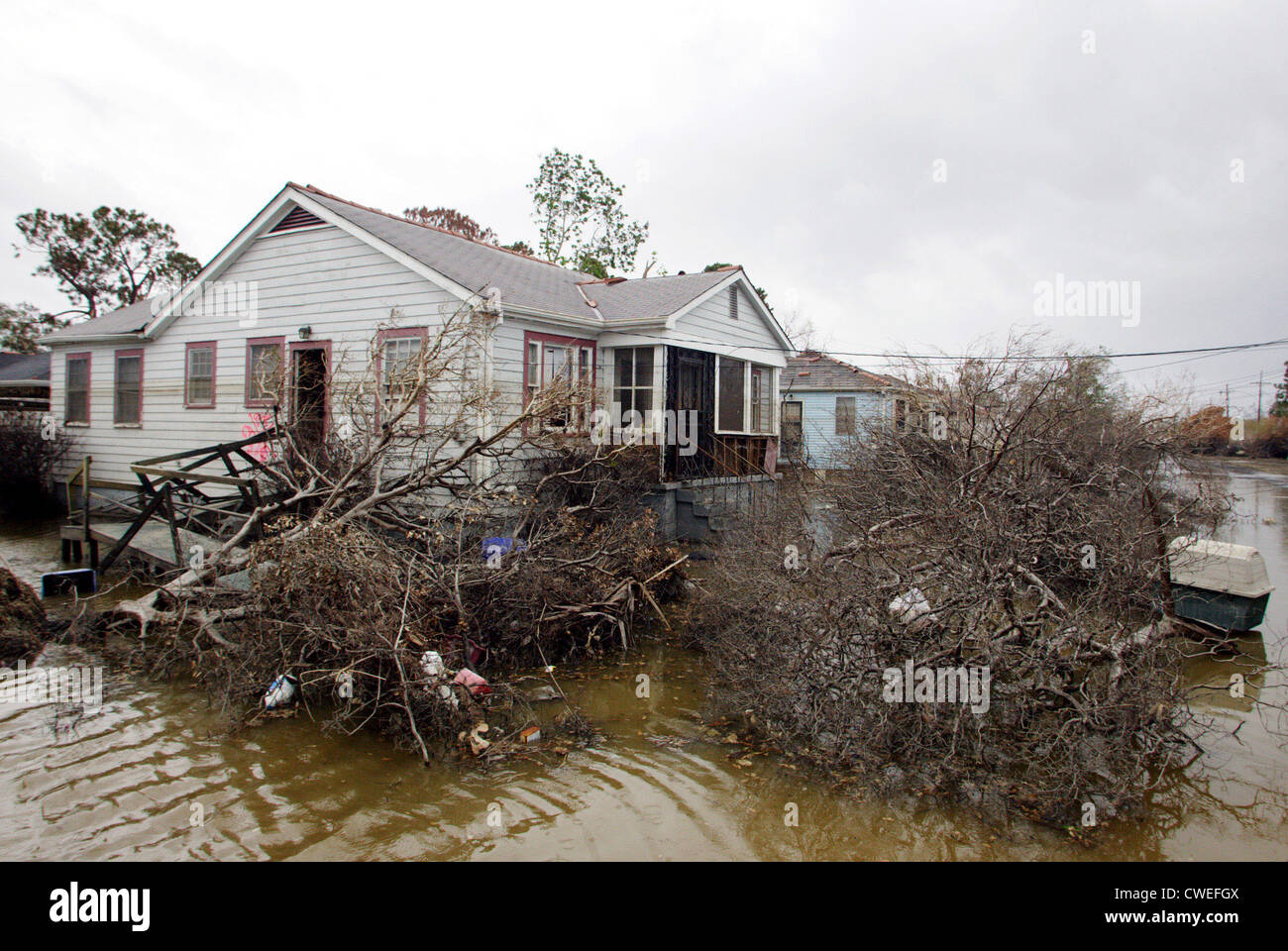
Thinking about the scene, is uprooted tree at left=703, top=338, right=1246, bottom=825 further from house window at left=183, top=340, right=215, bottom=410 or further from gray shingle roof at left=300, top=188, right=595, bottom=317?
house window at left=183, top=340, right=215, bottom=410

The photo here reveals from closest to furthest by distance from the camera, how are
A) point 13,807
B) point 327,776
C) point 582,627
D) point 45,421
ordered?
point 13,807 → point 327,776 → point 582,627 → point 45,421

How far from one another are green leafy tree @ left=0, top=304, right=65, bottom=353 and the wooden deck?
2950 centimetres

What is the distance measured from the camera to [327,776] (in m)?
4.96

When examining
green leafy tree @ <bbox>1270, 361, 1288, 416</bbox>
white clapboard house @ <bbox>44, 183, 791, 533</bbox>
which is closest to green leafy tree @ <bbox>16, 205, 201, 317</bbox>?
white clapboard house @ <bbox>44, 183, 791, 533</bbox>

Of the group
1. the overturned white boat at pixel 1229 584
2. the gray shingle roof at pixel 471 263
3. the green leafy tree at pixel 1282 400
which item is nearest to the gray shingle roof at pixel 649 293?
the gray shingle roof at pixel 471 263

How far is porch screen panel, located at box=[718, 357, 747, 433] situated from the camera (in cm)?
1470

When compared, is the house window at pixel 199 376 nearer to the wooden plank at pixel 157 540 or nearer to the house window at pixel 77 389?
the wooden plank at pixel 157 540

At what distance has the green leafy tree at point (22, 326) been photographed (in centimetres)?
3378

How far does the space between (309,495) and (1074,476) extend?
881 cm

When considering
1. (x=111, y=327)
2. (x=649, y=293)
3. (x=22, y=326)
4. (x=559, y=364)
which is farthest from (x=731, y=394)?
(x=22, y=326)

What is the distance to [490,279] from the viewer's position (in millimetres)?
11852
